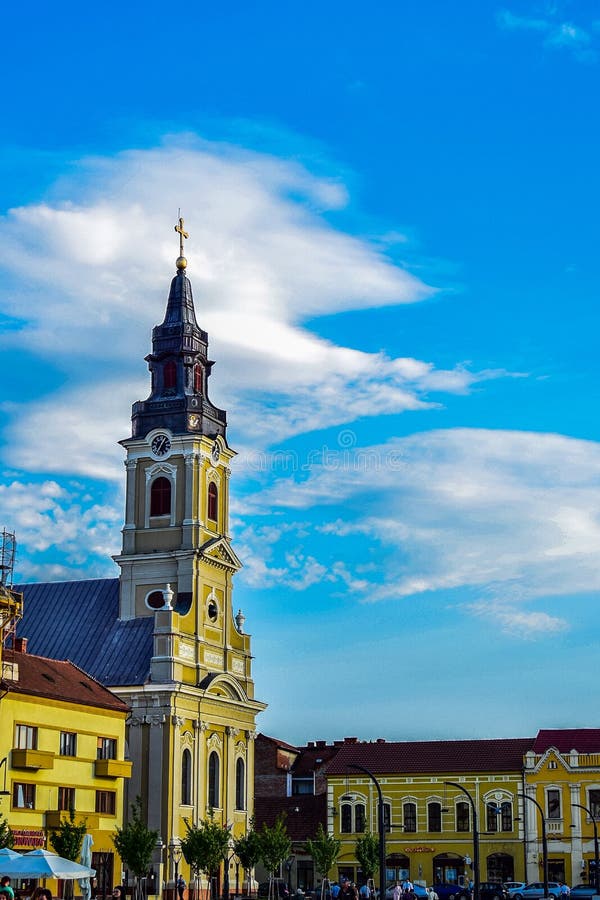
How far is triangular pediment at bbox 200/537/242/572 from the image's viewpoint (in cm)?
7812

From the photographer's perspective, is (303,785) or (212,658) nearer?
(212,658)

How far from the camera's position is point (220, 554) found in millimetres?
79938

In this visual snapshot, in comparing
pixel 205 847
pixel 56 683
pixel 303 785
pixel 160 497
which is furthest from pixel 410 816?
pixel 56 683

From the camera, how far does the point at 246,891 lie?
74500mm

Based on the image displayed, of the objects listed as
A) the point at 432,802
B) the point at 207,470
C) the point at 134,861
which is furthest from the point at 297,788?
the point at 134,861

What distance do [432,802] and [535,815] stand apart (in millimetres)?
6288

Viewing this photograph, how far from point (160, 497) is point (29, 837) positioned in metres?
28.2

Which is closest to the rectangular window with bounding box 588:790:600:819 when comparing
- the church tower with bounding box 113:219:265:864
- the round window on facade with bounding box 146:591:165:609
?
the church tower with bounding box 113:219:265:864

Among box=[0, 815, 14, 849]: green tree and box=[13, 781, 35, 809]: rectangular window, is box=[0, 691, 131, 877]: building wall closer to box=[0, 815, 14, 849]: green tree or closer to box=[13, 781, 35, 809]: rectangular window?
box=[13, 781, 35, 809]: rectangular window

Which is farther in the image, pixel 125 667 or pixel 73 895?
pixel 125 667

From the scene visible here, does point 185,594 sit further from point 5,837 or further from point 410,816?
point 5,837

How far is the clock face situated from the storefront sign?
94.5 feet

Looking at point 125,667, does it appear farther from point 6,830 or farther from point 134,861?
point 6,830

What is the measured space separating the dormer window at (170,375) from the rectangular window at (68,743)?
28.0 meters
